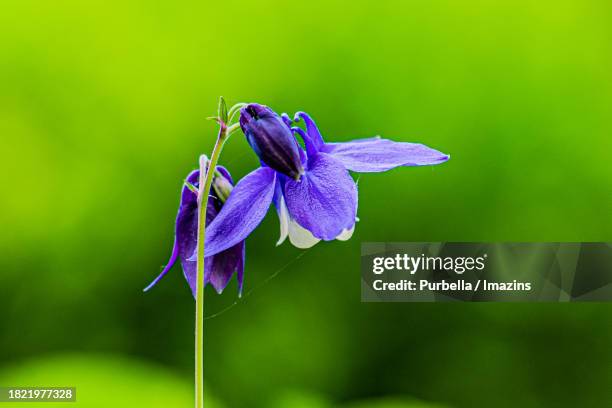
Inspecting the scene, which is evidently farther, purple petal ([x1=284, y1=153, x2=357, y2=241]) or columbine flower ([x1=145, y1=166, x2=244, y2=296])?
columbine flower ([x1=145, y1=166, x2=244, y2=296])

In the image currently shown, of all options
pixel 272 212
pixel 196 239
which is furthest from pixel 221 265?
pixel 272 212

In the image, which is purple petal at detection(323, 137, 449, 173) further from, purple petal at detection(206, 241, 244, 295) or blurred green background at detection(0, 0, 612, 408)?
blurred green background at detection(0, 0, 612, 408)

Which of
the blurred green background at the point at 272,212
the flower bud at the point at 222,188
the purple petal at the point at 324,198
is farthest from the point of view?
the blurred green background at the point at 272,212

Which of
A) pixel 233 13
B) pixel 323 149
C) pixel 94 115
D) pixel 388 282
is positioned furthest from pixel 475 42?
pixel 323 149

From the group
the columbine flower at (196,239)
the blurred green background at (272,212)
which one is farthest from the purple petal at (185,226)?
the blurred green background at (272,212)

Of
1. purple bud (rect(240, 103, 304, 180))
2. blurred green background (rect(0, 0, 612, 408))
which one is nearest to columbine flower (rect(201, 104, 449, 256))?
purple bud (rect(240, 103, 304, 180))

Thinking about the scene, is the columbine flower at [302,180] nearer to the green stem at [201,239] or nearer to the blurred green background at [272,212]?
the green stem at [201,239]
